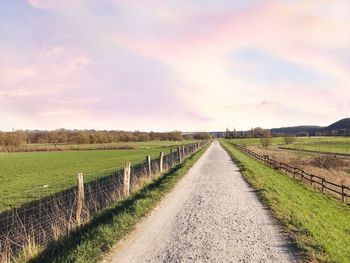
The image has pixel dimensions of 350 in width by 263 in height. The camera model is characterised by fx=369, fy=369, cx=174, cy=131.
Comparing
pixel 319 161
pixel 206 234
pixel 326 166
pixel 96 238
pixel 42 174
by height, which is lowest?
pixel 326 166

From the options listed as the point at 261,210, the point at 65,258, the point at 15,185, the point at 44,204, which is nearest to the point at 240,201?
the point at 261,210

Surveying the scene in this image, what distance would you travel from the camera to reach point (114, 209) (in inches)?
517

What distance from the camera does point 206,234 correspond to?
31.0 feet

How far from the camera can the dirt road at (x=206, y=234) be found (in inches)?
302

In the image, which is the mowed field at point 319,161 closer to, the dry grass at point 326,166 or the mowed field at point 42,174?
the dry grass at point 326,166

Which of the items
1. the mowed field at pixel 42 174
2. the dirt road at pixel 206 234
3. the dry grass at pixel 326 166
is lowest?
the dry grass at pixel 326 166

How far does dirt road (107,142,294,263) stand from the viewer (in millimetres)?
7660

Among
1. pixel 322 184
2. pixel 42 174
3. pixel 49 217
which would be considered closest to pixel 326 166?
pixel 322 184

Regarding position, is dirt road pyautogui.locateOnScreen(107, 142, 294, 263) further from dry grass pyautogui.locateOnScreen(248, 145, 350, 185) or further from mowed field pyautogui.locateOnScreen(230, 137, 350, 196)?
dry grass pyautogui.locateOnScreen(248, 145, 350, 185)

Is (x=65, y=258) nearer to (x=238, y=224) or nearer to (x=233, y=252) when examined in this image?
(x=233, y=252)

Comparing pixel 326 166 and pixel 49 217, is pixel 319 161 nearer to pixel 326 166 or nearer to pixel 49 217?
pixel 326 166

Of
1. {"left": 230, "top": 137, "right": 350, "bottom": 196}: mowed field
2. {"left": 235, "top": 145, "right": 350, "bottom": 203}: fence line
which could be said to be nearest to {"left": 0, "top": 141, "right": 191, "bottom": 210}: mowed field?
{"left": 235, "top": 145, "right": 350, "bottom": 203}: fence line

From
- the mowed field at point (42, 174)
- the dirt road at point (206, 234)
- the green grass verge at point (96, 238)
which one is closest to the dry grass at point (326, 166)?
the mowed field at point (42, 174)

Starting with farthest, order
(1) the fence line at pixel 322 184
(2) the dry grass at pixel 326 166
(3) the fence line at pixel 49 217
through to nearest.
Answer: (2) the dry grass at pixel 326 166 < (1) the fence line at pixel 322 184 < (3) the fence line at pixel 49 217
